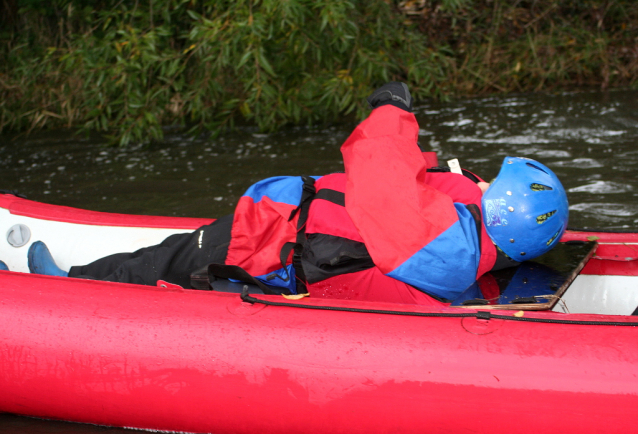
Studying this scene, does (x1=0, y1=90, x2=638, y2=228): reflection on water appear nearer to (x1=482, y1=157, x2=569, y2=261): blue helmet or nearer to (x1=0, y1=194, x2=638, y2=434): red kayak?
(x1=482, y1=157, x2=569, y2=261): blue helmet

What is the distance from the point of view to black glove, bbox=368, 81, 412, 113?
7.82 feet

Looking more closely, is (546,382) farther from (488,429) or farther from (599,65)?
(599,65)

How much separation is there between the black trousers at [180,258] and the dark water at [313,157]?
1.81 meters

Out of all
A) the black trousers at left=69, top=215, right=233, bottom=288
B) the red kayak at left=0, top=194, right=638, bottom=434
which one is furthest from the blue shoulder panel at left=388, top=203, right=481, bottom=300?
the black trousers at left=69, top=215, right=233, bottom=288

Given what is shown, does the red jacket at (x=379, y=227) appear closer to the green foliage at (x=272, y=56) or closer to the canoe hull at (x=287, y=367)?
the canoe hull at (x=287, y=367)

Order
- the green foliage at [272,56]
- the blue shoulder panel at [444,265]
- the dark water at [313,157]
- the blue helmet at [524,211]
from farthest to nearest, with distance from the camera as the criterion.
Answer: the green foliage at [272,56] → the dark water at [313,157] → the blue helmet at [524,211] → the blue shoulder panel at [444,265]

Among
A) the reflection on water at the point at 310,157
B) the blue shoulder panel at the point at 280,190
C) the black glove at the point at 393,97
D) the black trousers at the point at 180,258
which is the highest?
the black glove at the point at 393,97

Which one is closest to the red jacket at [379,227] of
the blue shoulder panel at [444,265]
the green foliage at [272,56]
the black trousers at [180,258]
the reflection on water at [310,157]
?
the blue shoulder panel at [444,265]

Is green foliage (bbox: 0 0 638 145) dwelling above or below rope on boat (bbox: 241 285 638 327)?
above

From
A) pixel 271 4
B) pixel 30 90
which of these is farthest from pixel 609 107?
pixel 30 90

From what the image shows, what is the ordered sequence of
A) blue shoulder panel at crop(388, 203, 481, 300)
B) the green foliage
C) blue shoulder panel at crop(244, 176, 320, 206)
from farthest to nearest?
the green foliage < blue shoulder panel at crop(244, 176, 320, 206) < blue shoulder panel at crop(388, 203, 481, 300)

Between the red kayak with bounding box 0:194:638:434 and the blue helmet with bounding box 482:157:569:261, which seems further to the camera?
the blue helmet with bounding box 482:157:569:261

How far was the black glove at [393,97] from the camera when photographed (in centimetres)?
238

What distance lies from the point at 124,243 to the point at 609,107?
18.3 feet
